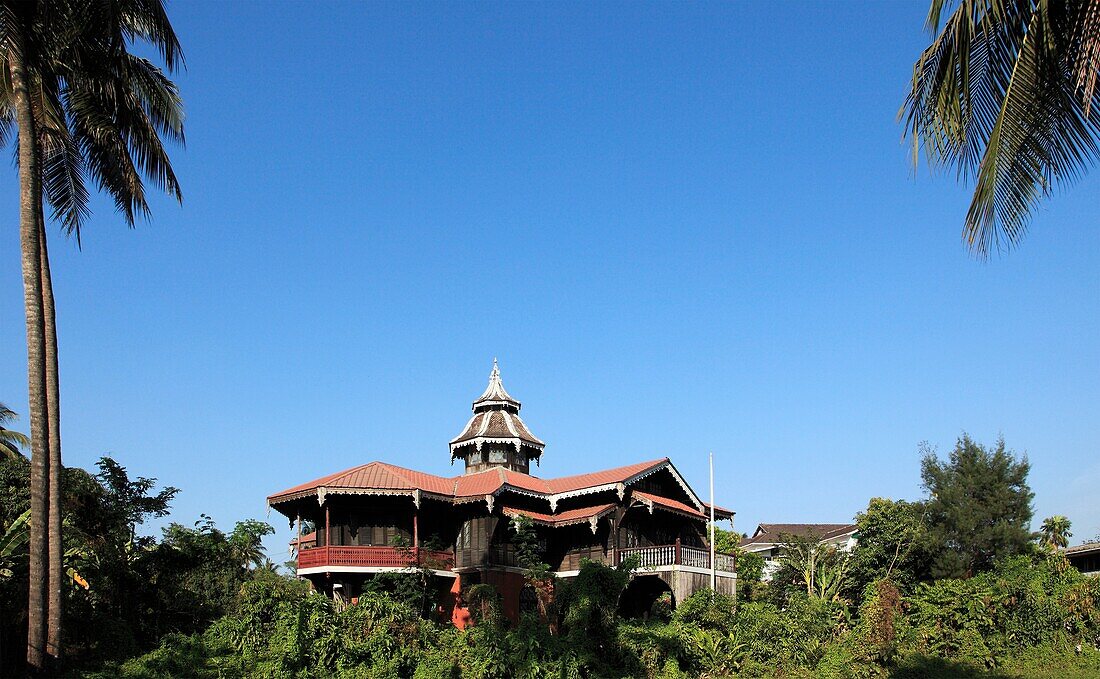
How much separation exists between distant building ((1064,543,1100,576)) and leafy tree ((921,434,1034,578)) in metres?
2.01

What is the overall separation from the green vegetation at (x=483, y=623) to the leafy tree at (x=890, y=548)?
14.6ft

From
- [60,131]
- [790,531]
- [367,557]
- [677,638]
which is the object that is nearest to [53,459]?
[60,131]

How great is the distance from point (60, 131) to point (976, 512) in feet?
117

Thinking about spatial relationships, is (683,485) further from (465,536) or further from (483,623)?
(483,623)

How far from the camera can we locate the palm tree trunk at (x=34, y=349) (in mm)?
17828

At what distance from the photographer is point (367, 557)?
2989cm

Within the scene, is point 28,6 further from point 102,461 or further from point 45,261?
point 102,461

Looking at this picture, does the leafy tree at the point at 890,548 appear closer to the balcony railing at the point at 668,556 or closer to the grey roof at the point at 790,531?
the balcony railing at the point at 668,556

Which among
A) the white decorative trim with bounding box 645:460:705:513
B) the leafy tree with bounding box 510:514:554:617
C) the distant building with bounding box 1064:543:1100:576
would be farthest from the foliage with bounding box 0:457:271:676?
the distant building with bounding box 1064:543:1100:576

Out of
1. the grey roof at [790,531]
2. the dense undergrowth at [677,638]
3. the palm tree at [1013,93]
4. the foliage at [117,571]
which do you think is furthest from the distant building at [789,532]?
the palm tree at [1013,93]

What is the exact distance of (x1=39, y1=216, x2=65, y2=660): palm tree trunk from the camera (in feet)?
60.0

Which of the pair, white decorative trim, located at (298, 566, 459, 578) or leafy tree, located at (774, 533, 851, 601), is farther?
leafy tree, located at (774, 533, 851, 601)

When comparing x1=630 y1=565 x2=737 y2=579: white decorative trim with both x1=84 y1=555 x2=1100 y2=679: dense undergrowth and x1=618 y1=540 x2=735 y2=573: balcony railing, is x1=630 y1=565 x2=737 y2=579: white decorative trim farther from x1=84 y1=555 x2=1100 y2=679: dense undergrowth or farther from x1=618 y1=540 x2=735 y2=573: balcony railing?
x1=84 y1=555 x2=1100 y2=679: dense undergrowth

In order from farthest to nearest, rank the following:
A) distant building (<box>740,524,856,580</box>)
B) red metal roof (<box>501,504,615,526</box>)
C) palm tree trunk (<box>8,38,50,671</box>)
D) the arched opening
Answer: distant building (<box>740,524,856,580</box>)
the arched opening
red metal roof (<box>501,504,615,526</box>)
palm tree trunk (<box>8,38,50,671</box>)
